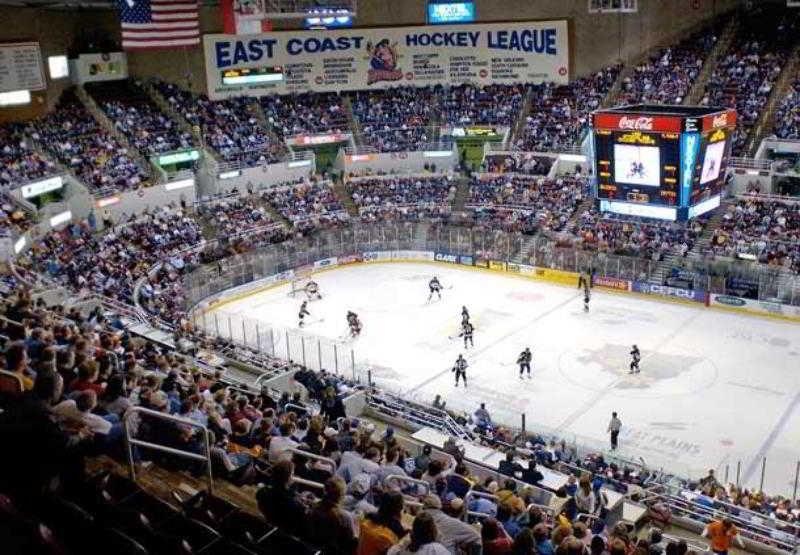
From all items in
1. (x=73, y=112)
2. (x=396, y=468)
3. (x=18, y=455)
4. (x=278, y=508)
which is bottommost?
(x=396, y=468)

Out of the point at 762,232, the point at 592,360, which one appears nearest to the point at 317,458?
the point at 592,360

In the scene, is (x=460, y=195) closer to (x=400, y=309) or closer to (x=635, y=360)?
(x=400, y=309)

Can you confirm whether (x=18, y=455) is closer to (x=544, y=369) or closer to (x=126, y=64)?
(x=544, y=369)

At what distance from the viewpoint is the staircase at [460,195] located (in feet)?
151

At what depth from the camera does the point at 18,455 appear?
6102 mm

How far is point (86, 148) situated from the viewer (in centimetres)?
4144

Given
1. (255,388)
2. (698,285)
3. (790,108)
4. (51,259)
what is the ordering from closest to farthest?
(255,388)
(51,259)
(698,285)
(790,108)

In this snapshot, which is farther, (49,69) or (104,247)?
(49,69)

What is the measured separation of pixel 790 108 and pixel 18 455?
4113 cm

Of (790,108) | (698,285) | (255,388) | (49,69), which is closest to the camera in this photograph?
(255,388)

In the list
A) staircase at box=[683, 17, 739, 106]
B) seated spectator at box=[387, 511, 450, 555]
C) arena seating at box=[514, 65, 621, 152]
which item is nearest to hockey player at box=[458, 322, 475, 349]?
arena seating at box=[514, 65, 621, 152]

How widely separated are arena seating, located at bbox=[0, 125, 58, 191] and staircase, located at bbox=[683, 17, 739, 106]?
31640mm

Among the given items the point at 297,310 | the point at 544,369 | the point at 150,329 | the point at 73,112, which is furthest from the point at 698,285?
the point at 73,112

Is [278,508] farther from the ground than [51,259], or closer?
farther from the ground
